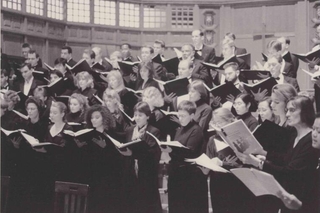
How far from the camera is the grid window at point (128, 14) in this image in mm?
9797

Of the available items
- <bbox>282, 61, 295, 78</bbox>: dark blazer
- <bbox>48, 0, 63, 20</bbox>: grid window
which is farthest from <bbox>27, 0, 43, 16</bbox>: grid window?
<bbox>282, 61, 295, 78</bbox>: dark blazer

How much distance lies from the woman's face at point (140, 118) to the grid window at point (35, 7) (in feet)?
15.7

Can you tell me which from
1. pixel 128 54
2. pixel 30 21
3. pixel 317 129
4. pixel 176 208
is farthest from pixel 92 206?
pixel 30 21

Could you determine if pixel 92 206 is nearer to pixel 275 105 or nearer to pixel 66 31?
pixel 275 105

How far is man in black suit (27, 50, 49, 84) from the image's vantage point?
16.3 ft

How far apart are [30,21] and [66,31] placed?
1.24m

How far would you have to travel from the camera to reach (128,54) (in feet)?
20.4

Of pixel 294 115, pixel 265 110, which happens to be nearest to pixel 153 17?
pixel 265 110

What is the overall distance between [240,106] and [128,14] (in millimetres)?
6597

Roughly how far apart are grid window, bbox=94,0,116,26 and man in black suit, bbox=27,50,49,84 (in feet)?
13.7

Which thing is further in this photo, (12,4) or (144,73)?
(12,4)

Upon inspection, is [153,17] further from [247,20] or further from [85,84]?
[85,84]

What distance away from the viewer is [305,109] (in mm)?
2617

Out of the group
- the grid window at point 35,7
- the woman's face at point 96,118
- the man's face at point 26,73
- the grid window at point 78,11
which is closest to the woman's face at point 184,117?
the woman's face at point 96,118
